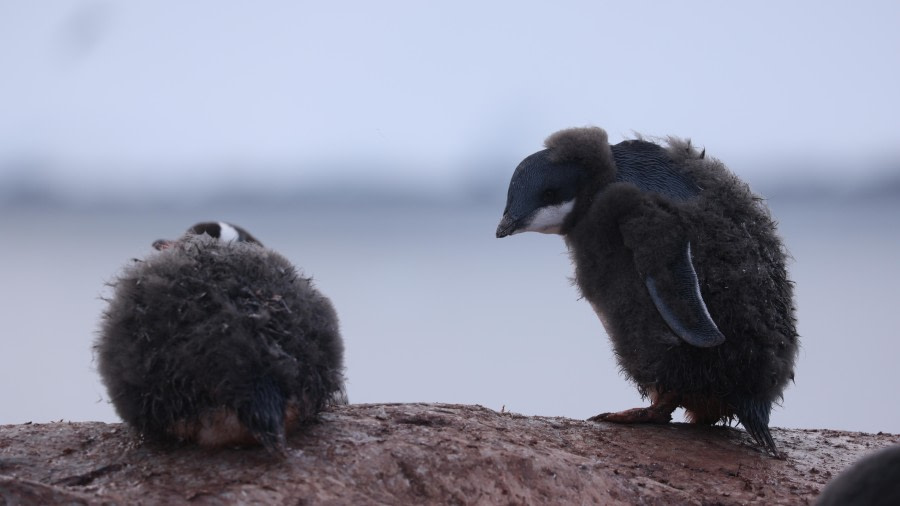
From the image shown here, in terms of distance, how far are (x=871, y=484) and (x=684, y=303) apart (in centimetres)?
111

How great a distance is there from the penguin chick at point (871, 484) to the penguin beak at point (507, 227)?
1410mm

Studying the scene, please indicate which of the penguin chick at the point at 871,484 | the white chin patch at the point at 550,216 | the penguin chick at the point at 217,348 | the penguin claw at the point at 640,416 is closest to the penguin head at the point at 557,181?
the white chin patch at the point at 550,216

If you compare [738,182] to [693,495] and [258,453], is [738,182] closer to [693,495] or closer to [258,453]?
[693,495]

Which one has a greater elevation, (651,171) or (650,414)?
(651,171)

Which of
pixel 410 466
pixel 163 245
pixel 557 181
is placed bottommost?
pixel 410 466

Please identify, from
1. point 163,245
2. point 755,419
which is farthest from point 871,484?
point 163,245

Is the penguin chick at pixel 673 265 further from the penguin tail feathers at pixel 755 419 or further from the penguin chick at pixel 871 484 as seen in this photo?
the penguin chick at pixel 871 484

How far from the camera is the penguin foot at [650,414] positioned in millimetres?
2471

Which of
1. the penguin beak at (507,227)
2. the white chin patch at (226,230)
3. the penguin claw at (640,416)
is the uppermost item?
the white chin patch at (226,230)

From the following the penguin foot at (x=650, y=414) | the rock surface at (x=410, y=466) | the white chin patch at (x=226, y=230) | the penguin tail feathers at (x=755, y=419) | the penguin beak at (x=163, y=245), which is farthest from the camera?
the white chin patch at (x=226, y=230)

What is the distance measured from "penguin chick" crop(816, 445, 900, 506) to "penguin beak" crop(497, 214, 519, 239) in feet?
4.63

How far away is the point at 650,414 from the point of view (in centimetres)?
248

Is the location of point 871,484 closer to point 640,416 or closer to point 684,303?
point 684,303

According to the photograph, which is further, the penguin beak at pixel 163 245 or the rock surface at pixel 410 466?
the penguin beak at pixel 163 245
